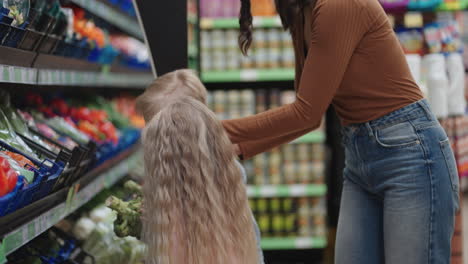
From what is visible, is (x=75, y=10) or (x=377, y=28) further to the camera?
(x=75, y=10)

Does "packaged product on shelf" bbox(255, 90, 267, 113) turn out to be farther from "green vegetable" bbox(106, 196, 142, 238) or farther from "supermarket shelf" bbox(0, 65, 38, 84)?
"green vegetable" bbox(106, 196, 142, 238)

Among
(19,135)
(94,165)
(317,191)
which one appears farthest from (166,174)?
(317,191)

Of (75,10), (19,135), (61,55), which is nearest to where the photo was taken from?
(19,135)

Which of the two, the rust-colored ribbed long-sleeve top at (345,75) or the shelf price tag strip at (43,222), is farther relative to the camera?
the rust-colored ribbed long-sleeve top at (345,75)

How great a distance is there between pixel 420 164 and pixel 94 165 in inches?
46.6

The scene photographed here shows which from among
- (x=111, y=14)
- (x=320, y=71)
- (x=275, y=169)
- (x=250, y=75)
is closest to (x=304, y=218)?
(x=275, y=169)

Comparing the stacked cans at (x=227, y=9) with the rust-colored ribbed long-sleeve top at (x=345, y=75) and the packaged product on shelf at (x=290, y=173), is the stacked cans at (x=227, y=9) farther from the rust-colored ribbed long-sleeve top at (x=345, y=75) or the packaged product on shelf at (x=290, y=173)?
the rust-colored ribbed long-sleeve top at (x=345, y=75)

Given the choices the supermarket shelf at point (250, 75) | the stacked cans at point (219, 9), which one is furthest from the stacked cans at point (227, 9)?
the supermarket shelf at point (250, 75)

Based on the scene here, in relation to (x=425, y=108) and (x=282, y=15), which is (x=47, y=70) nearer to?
(x=282, y=15)

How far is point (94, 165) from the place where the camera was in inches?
95.1

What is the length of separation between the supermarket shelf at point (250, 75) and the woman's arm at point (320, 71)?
2.27 meters

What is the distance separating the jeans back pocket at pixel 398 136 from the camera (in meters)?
1.72

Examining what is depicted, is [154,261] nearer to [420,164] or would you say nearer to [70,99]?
[420,164]

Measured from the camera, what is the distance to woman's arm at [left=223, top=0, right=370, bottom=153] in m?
1.63
